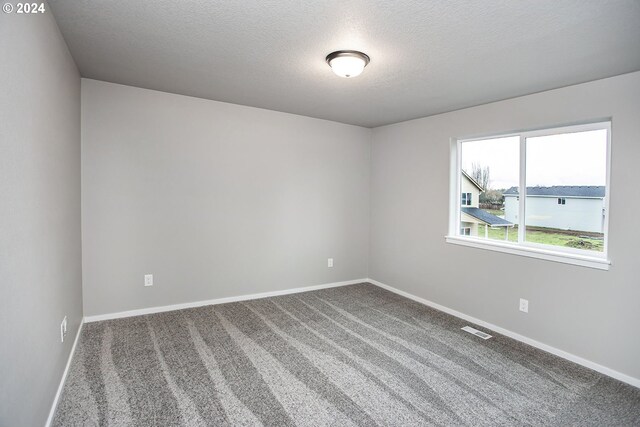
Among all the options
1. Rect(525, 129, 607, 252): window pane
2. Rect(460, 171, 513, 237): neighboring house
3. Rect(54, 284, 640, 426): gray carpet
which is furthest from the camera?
Rect(460, 171, 513, 237): neighboring house

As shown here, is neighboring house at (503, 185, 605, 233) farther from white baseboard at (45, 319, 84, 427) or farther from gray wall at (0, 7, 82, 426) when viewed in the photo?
white baseboard at (45, 319, 84, 427)

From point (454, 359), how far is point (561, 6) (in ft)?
8.41

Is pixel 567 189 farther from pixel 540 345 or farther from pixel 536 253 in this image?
pixel 540 345

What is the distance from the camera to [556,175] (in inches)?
124

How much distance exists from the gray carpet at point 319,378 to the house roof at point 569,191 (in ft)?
4.76

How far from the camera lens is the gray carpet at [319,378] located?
211 centimetres

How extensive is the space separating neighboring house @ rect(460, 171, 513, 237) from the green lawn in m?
0.21

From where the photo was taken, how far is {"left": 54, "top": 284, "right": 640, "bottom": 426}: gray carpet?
6.91 feet

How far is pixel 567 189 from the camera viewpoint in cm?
307

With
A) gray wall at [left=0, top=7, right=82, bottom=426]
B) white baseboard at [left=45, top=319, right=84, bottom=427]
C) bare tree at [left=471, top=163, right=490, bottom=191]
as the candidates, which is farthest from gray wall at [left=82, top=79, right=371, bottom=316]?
bare tree at [left=471, top=163, right=490, bottom=191]

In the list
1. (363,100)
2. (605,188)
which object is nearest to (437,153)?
(363,100)

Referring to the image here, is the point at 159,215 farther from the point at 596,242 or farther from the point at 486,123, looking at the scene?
the point at 596,242

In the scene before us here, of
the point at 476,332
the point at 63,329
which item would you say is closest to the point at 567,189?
the point at 476,332

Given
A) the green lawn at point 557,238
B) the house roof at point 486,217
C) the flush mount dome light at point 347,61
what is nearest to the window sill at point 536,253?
the green lawn at point 557,238
